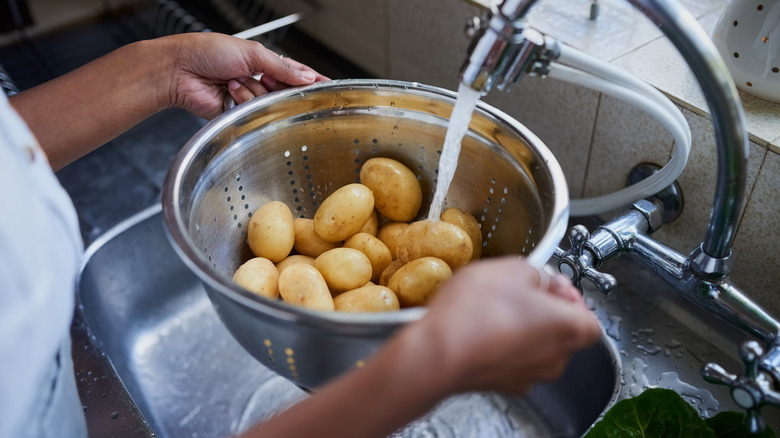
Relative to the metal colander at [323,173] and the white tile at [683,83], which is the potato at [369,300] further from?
the white tile at [683,83]

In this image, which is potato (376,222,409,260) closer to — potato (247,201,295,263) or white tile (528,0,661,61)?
potato (247,201,295,263)

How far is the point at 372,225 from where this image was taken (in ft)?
2.37

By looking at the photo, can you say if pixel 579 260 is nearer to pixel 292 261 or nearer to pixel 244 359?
pixel 292 261

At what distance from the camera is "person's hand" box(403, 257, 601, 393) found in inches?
13.9

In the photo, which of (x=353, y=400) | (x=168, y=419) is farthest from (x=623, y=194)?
(x=168, y=419)

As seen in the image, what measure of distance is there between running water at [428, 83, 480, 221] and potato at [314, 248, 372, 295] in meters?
0.09

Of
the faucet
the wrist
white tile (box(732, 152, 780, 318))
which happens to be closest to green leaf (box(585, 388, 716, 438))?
the faucet

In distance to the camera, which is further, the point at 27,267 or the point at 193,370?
the point at 193,370

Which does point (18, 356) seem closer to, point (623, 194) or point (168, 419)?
point (168, 419)

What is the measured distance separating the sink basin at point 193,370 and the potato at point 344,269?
259 millimetres

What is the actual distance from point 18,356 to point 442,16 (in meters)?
0.78

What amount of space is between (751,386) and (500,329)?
0.28 metres

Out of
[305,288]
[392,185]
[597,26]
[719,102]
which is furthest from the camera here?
[597,26]

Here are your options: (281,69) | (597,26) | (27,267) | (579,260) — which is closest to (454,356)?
(27,267)
